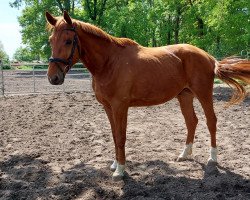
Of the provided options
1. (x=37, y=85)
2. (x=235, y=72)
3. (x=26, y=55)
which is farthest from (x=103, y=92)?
(x=26, y=55)

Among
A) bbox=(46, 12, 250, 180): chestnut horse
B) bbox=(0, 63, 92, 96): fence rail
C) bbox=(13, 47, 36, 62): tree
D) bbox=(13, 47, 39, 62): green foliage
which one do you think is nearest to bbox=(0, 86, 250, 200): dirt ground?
bbox=(46, 12, 250, 180): chestnut horse

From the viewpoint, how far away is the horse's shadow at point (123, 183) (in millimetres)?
3803

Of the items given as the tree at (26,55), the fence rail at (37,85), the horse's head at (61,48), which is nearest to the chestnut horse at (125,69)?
the horse's head at (61,48)

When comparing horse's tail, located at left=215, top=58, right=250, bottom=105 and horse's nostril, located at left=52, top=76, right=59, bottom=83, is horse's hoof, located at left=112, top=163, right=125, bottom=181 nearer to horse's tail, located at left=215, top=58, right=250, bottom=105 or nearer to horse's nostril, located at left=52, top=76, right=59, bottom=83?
horse's nostril, located at left=52, top=76, right=59, bottom=83

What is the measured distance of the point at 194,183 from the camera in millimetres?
4148

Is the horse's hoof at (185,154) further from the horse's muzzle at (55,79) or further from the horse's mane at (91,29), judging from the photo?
the horse's muzzle at (55,79)

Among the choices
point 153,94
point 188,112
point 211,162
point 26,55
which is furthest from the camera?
point 26,55

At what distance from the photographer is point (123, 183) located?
422 centimetres

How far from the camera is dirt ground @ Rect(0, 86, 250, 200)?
155 inches

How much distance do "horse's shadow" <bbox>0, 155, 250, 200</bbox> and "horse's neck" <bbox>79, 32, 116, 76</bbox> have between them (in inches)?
57.5

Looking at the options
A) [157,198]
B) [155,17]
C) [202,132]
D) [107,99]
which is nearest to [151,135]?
[202,132]

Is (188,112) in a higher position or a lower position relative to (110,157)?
higher

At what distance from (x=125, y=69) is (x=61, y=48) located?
89 cm

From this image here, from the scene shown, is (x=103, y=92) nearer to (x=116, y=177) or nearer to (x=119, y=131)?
(x=119, y=131)
